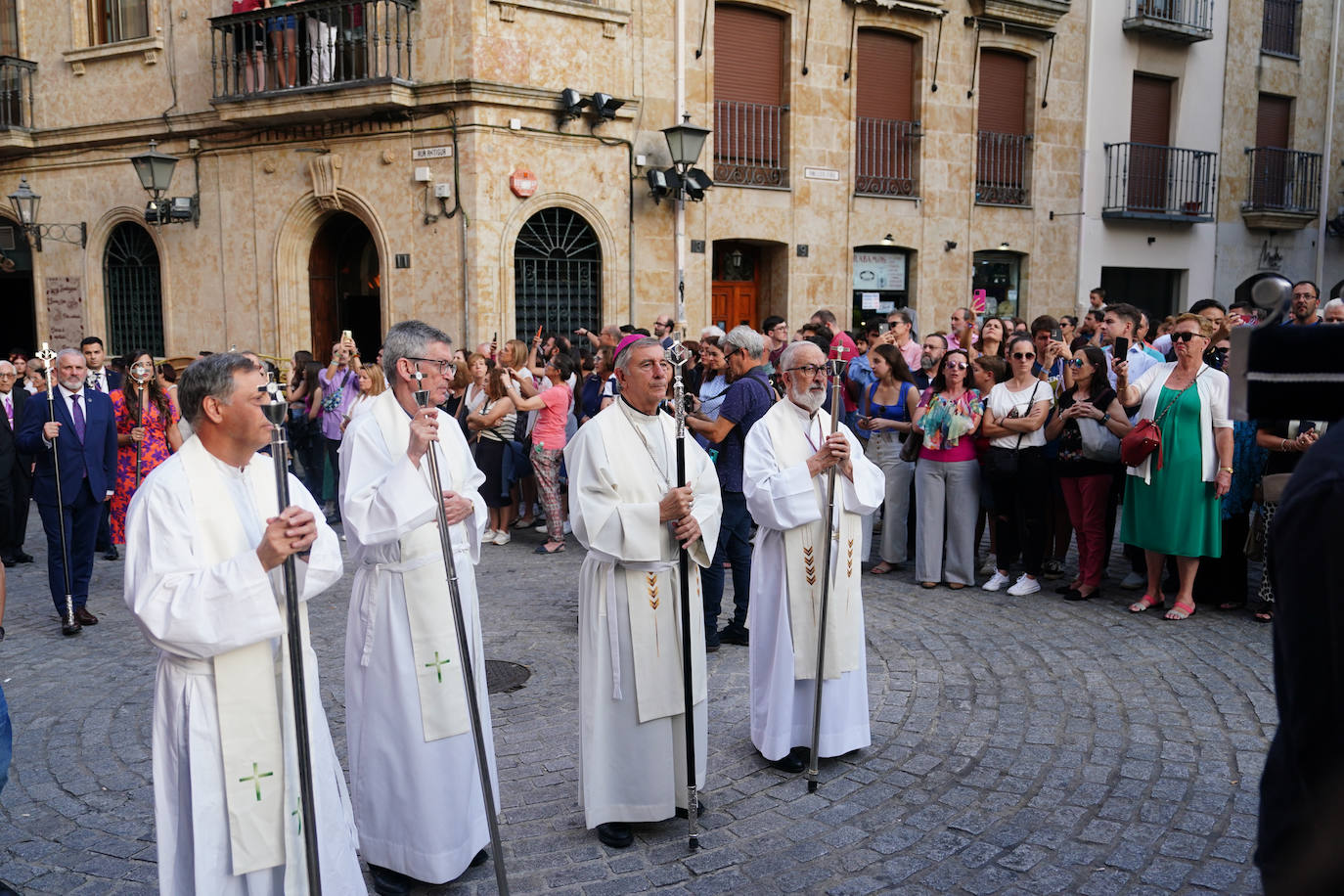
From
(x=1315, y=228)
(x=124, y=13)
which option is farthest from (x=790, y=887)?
(x=1315, y=228)

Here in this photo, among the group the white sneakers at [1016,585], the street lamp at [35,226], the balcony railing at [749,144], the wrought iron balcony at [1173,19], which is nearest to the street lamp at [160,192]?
the street lamp at [35,226]

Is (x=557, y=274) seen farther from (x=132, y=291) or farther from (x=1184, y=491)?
(x=1184, y=491)

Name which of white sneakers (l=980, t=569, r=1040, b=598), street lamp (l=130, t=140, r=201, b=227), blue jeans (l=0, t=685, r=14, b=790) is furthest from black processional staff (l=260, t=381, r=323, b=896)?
street lamp (l=130, t=140, r=201, b=227)

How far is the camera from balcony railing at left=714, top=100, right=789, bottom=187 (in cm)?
1656

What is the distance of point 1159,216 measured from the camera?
20.4 metres

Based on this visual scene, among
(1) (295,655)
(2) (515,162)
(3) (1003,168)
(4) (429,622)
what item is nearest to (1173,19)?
(3) (1003,168)

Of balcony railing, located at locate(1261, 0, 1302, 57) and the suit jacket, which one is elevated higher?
balcony railing, located at locate(1261, 0, 1302, 57)

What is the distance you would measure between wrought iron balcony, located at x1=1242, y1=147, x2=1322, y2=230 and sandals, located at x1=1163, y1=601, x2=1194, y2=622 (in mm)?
17201

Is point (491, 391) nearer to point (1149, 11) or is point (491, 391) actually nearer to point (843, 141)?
point (843, 141)

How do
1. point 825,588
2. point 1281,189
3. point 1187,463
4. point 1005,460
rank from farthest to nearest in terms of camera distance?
point 1281,189
point 1005,460
point 1187,463
point 825,588

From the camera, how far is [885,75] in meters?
17.9

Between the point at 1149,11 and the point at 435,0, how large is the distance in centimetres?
1364

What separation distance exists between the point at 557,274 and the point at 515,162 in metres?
1.70

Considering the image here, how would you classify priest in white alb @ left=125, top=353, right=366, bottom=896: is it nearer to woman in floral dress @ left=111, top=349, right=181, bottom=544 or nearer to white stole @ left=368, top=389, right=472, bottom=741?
white stole @ left=368, top=389, right=472, bottom=741
